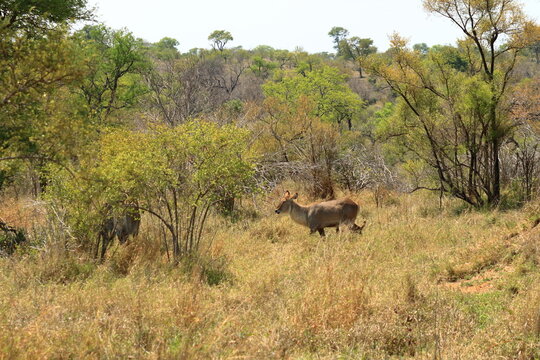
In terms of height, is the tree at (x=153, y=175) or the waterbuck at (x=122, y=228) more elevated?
the tree at (x=153, y=175)

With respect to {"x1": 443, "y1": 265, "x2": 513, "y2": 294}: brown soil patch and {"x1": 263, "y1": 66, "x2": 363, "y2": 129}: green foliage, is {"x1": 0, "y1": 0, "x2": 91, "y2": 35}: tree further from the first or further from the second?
{"x1": 263, "y1": 66, "x2": 363, "y2": 129}: green foliage

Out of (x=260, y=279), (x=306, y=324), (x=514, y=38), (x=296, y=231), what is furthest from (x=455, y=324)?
(x=514, y=38)

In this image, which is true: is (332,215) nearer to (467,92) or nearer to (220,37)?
(467,92)

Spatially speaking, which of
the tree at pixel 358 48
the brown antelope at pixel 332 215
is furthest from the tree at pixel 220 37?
the brown antelope at pixel 332 215

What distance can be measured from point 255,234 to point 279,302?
5.62m

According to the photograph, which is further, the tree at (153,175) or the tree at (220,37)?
the tree at (220,37)

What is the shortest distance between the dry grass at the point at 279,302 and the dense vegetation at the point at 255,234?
31 millimetres

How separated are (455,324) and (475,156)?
10.4 metres

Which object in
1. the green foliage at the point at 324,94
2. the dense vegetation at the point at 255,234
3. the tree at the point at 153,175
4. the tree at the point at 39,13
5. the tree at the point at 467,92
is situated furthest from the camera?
the green foliage at the point at 324,94

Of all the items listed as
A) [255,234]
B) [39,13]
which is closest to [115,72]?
[39,13]

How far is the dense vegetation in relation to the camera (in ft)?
16.8

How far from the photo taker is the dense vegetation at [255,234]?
16.8 ft

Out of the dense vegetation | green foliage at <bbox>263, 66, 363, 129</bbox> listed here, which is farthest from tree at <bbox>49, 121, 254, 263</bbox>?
green foliage at <bbox>263, 66, 363, 129</bbox>

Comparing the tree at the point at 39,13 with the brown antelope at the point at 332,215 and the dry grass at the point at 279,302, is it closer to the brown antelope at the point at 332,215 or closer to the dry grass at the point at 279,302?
the dry grass at the point at 279,302
